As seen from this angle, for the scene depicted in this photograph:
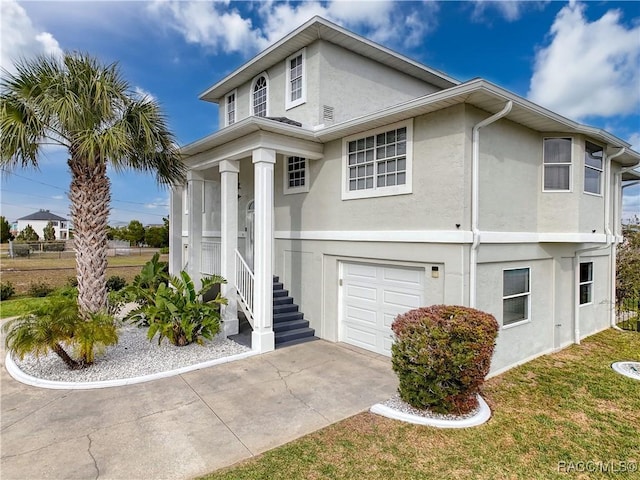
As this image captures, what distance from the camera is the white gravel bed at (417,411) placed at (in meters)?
5.02

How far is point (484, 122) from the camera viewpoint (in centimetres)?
641

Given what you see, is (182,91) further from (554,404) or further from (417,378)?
(554,404)

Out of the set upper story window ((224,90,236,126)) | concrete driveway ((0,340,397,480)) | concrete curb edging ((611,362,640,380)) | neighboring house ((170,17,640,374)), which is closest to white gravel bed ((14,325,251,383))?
concrete driveway ((0,340,397,480))

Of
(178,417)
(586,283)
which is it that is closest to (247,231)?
(178,417)

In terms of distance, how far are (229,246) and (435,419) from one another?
6079mm

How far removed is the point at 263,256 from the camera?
7.96 m

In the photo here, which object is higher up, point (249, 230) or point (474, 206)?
point (474, 206)

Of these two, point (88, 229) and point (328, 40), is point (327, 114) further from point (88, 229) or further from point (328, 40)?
point (88, 229)

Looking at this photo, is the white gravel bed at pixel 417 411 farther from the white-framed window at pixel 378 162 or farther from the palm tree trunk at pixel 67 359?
the palm tree trunk at pixel 67 359

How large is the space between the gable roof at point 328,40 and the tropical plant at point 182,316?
273 inches

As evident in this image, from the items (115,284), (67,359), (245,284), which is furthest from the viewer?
(115,284)

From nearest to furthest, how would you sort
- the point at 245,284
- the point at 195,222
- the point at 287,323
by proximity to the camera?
the point at 245,284, the point at 287,323, the point at 195,222

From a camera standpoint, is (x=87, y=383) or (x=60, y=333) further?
(x=60, y=333)

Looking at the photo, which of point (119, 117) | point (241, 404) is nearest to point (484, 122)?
point (241, 404)
